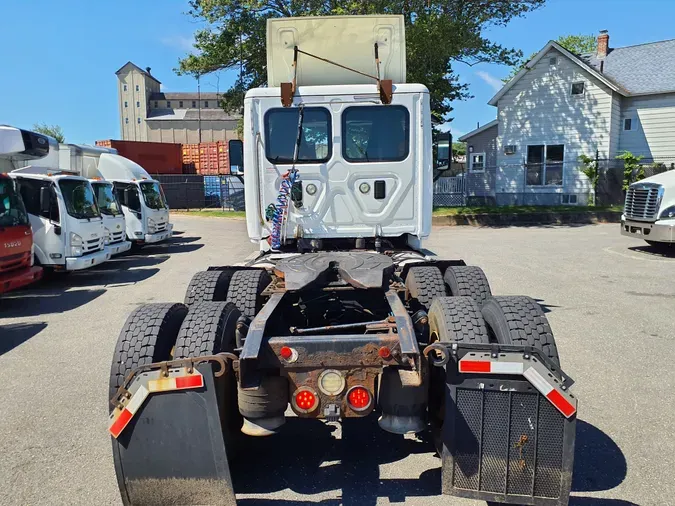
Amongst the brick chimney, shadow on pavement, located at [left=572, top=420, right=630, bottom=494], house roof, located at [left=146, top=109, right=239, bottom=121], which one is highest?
house roof, located at [left=146, top=109, right=239, bottom=121]

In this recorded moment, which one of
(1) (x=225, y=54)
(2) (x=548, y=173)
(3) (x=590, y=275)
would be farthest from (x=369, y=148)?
(2) (x=548, y=173)

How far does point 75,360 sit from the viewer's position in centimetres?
626

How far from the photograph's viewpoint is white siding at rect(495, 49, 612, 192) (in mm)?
24969

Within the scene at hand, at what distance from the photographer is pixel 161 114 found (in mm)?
88000

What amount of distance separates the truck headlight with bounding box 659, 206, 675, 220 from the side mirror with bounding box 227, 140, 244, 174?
10.1 m

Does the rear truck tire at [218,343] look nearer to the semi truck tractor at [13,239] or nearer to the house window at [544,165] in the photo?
the semi truck tractor at [13,239]

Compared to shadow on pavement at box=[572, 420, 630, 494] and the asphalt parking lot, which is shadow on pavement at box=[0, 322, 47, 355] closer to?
the asphalt parking lot

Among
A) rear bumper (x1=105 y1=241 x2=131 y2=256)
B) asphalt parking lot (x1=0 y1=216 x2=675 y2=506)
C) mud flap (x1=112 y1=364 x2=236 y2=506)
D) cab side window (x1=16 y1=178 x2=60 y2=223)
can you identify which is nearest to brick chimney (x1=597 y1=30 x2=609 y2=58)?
asphalt parking lot (x1=0 y1=216 x2=675 y2=506)

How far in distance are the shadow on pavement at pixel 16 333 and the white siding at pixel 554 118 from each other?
2250cm

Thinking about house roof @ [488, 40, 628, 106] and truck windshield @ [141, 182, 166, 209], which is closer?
truck windshield @ [141, 182, 166, 209]

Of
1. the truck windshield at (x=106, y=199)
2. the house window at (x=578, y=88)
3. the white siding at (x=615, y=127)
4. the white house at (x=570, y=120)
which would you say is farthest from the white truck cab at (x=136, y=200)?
the white siding at (x=615, y=127)

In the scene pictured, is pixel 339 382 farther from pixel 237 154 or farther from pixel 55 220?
pixel 55 220

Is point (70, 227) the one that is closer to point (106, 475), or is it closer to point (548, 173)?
point (106, 475)

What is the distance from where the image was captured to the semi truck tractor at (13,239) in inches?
358
